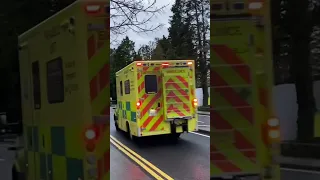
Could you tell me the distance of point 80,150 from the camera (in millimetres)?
4660

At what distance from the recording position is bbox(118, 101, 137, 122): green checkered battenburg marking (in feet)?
52.6

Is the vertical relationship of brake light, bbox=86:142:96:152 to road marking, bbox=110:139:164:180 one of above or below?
above

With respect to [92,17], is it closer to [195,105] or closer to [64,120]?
[64,120]

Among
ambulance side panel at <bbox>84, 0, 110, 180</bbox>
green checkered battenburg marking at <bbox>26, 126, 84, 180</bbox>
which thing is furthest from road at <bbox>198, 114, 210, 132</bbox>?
ambulance side panel at <bbox>84, 0, 110, 180</bbox>

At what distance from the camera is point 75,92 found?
15.6ft

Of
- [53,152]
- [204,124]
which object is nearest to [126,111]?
[204,124]

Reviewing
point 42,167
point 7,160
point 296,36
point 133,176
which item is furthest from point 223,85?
point 7,160

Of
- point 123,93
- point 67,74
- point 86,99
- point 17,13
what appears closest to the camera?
point 86,99

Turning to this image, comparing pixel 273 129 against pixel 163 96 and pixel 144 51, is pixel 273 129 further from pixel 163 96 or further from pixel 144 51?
pixel 144 51

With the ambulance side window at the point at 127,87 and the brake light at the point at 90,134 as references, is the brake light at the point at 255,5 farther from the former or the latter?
the ambulance side window at the point at 127,87

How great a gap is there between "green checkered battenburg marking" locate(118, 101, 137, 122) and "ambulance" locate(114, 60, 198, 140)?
1.93ft

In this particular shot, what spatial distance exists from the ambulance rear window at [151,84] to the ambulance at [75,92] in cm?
944

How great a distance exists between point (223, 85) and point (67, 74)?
5.58 feet

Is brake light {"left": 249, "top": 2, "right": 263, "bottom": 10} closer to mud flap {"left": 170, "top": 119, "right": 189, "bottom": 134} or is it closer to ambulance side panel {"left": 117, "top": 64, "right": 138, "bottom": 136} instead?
mud flap {"left": 170, "top": 119, "right": 189, "bottom": 134}
